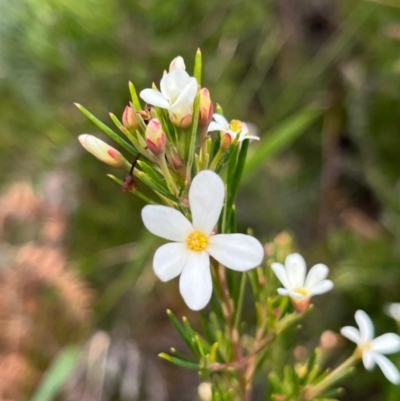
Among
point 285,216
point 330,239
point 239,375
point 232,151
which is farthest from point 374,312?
point 232,151

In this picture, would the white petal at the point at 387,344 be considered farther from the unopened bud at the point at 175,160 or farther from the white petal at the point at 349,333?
the unopened bud at the point at 175,160

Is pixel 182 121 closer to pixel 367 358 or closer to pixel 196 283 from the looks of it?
pixel 196 283

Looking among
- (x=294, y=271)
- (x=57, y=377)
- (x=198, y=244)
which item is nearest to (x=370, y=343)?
(x=294, y=271)

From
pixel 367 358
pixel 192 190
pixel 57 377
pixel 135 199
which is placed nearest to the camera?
pixel 192 190

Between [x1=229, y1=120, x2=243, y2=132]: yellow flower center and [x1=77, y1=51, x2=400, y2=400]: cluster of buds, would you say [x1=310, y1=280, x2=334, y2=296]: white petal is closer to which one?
[x1=77, y1=51, x2=400, y2=400]: cluster of buds

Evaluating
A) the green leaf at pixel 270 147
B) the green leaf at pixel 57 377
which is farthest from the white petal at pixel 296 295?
the green leaf at pixel 57 377

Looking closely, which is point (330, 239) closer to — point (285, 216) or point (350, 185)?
point (285, 216)
